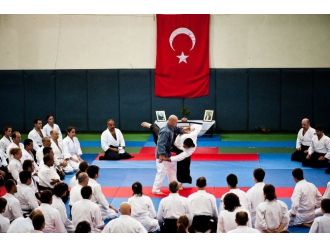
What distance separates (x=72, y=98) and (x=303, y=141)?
30.5 ft

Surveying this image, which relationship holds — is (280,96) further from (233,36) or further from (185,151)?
(185,151)

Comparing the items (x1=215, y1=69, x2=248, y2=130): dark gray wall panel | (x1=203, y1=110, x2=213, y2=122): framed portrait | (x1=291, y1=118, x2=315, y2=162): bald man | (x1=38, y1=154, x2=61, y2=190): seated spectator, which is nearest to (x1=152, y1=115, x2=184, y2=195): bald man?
(x1=38, y1=154, x2=61, y2=190): seated spectator

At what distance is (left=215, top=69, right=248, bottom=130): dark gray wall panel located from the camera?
21188 mm

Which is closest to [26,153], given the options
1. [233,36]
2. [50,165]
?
[50,165]

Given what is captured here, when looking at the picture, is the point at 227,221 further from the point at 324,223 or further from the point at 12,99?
the point at 12,99

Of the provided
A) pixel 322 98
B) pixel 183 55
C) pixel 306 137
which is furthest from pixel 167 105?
pixel 306 137

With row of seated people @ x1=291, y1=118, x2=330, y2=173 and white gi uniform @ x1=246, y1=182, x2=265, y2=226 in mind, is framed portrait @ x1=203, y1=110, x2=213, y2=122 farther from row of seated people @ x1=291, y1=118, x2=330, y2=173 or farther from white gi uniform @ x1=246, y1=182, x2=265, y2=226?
white gi uniform @ x1=246, y1=182, x2=265, y2=226

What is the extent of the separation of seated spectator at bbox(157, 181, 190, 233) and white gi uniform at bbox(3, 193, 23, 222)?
2.38 meters

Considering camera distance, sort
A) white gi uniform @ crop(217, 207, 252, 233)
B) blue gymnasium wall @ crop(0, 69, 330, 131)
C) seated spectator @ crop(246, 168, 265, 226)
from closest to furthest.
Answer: white gi uniform @ crop(217, 207, 252, 233), seated spectator @ crop(246, 168, 265, 226), blue gymnasium wall @ crop(0, 69, 330, 131)

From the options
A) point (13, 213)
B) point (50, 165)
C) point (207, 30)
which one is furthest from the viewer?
point (207, 30)

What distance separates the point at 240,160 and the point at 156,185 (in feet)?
13.7

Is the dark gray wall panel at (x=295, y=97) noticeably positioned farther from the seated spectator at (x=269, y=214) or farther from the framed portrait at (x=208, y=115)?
the seated spectator at (x=269, y=214)

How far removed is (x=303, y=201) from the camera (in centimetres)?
1039

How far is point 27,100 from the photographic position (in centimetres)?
2172
